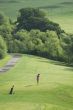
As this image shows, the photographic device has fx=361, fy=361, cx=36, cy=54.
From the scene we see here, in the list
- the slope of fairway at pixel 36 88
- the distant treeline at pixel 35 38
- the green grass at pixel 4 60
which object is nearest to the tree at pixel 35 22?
the distant treeline at pixel 35 38

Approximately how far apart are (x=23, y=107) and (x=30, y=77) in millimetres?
25705

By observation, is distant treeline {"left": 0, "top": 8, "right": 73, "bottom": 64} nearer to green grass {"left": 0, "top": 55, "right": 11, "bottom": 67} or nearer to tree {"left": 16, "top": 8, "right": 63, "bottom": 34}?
tree {"left": 16, "top": 8, "right": 63, "bottom": 34}

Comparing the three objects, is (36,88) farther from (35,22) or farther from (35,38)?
(35,22)

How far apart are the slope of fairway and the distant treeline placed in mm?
23663

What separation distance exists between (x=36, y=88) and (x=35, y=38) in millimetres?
71552

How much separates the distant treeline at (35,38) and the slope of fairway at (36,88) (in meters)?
23.7

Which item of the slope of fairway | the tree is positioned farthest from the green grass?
the tree

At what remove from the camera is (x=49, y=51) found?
123938 mm

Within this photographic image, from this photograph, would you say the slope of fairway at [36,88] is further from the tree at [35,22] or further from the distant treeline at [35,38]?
the tree at [35,22]

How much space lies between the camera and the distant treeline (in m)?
120

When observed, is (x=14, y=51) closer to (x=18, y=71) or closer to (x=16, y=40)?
(x=16, y=40)

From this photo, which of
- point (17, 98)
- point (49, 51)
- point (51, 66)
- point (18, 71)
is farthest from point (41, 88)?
point (49, 51)

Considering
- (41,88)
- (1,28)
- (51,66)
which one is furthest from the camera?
(1,28)

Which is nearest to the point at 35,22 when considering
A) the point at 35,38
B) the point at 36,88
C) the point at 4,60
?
the point at 35,38
